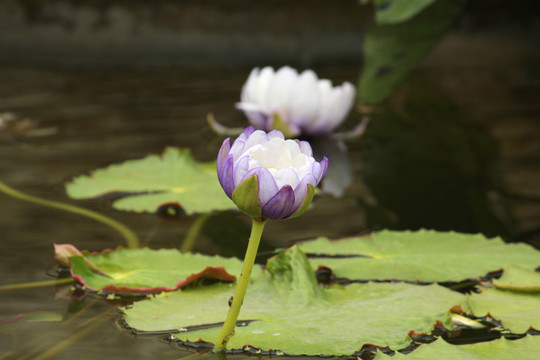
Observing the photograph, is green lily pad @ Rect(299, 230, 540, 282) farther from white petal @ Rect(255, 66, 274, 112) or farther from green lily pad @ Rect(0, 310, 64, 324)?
white petal @ Rect(255, 66, 274, 112)

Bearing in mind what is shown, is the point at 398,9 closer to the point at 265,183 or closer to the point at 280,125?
the point at 280,125

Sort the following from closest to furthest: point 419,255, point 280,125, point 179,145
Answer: point 419,255 < point 280,125 < point 179,145

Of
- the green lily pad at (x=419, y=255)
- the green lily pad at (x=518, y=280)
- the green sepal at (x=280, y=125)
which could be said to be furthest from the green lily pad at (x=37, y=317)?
the green sepal at (x=280, y=125)

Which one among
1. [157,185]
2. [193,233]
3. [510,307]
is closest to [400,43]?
[157,185]

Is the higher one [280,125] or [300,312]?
[280,125]

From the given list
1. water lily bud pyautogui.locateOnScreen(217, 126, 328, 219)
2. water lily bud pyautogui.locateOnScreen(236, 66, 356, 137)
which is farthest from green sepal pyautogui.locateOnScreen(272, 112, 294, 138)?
water lily bud pyautogui.locateOnScreen(217, 126, 328, 219)

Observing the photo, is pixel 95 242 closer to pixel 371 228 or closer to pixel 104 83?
pixel 371 228

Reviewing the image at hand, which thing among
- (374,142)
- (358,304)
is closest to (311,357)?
(358,304)
